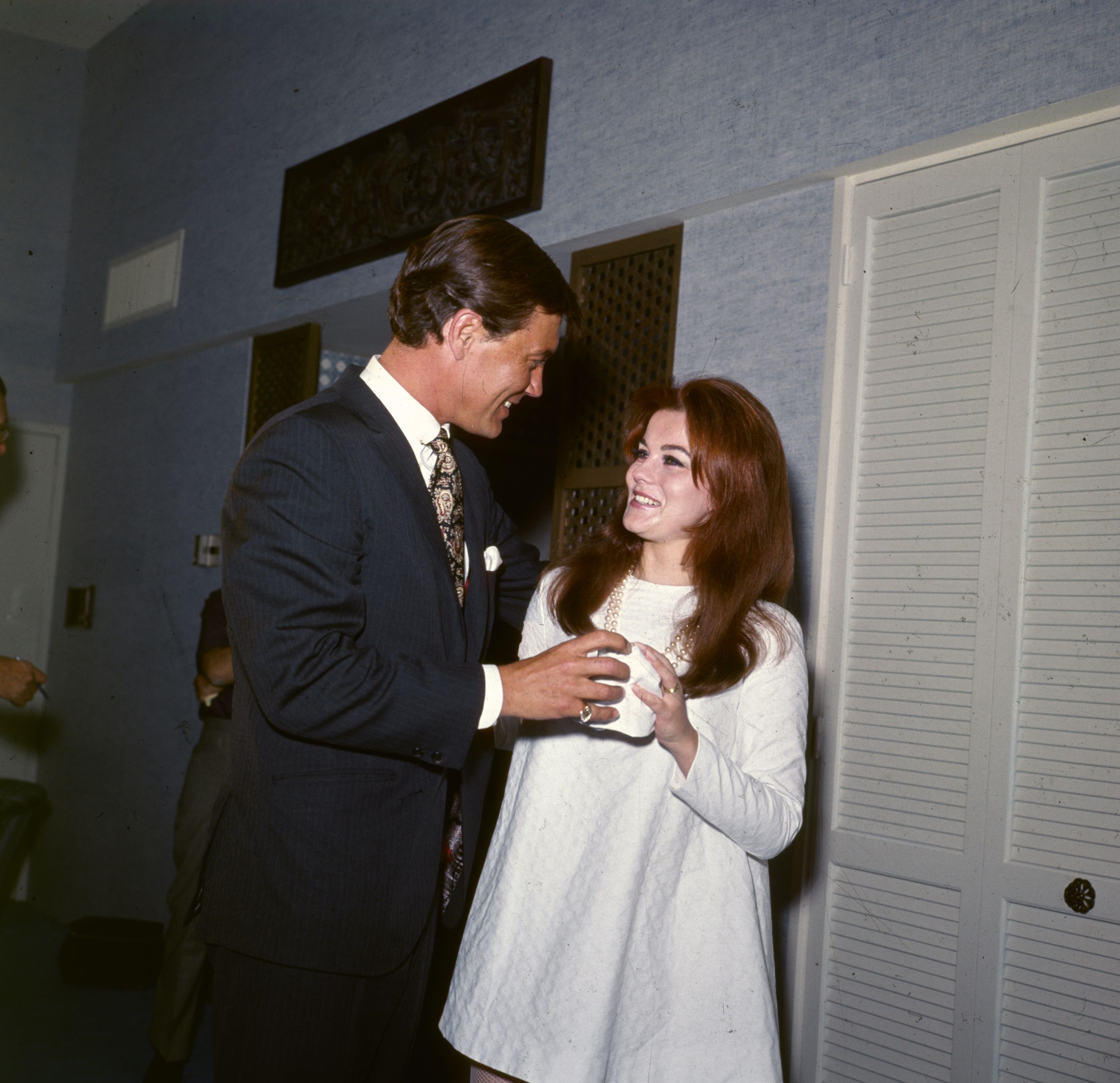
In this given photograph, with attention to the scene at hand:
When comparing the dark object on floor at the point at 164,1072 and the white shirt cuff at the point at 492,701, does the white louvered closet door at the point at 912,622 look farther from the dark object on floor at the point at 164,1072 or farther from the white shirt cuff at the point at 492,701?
the dark object on floor at the point at 164,1072

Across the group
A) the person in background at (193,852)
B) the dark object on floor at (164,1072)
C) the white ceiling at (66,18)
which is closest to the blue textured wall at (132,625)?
the person in background at (193,852)

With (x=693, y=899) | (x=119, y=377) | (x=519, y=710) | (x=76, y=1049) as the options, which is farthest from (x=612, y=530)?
(x=119, y=377)

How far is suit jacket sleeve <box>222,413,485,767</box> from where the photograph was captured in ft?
4.83

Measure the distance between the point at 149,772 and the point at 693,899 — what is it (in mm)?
3535

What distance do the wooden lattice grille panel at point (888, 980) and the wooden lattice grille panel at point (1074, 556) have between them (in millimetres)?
253

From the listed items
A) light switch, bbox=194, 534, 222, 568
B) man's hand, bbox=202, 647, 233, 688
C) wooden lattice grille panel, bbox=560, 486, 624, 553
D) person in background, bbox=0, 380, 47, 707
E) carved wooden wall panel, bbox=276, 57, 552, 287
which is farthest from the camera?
light switch, bbox=194, 534, 222, 568

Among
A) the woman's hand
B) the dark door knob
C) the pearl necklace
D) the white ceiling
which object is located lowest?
the dark door knob

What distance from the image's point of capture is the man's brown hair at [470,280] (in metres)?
1.81

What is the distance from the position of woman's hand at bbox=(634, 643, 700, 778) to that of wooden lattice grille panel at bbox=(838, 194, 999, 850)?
0.90 meters

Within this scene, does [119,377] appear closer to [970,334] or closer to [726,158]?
[726,158]

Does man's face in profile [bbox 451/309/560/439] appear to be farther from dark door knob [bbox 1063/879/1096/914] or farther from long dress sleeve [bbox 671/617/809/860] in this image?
dark door knob [bbox 1063/879/1096/914]

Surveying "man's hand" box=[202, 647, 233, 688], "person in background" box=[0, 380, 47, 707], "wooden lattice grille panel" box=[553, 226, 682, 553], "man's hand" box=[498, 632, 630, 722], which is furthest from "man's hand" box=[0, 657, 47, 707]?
"man's hand" box=[498, 632, 630, 722]

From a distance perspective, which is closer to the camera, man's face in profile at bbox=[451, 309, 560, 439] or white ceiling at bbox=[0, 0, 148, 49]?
man's face in profile at bbox=[451, 309, 560, 439]

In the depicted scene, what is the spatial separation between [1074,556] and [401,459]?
124 cm
